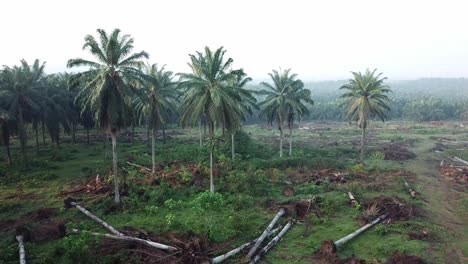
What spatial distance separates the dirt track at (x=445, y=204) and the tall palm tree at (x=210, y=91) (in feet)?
43.5

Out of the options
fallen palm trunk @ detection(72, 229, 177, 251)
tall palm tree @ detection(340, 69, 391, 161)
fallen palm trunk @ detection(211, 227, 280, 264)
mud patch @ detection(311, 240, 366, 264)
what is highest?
tall palm tree @ detection(340, 69, 391, 161)

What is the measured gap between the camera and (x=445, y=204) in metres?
23.8

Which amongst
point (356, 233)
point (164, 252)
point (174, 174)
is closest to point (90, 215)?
point (164, 252)

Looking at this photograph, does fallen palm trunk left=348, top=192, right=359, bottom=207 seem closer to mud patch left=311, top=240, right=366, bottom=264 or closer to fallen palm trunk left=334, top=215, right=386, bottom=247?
fallen palm trunk left=334, top=215, right=386, bottom=247

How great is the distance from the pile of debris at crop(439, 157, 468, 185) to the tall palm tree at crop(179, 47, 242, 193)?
2025 cm

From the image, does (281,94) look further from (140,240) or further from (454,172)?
(140,240)

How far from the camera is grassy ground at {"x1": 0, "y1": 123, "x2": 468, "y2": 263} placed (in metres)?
16.5

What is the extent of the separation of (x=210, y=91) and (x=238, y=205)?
7250mm

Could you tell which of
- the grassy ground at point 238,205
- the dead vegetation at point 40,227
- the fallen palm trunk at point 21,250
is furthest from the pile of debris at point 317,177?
the fallen palm trunk at point 21,250

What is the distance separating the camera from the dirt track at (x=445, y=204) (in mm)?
17031

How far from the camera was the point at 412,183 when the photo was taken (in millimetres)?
28688

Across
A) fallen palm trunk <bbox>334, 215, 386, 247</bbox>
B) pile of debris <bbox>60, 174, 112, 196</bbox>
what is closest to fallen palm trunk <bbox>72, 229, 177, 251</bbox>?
pile of debris <bbox>60, 174, 112, 196</bbox>

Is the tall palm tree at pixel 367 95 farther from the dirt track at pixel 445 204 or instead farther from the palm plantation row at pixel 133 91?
the dirt track at pixel 445 204

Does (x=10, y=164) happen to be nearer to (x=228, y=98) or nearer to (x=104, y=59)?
(x=104, y=59)
